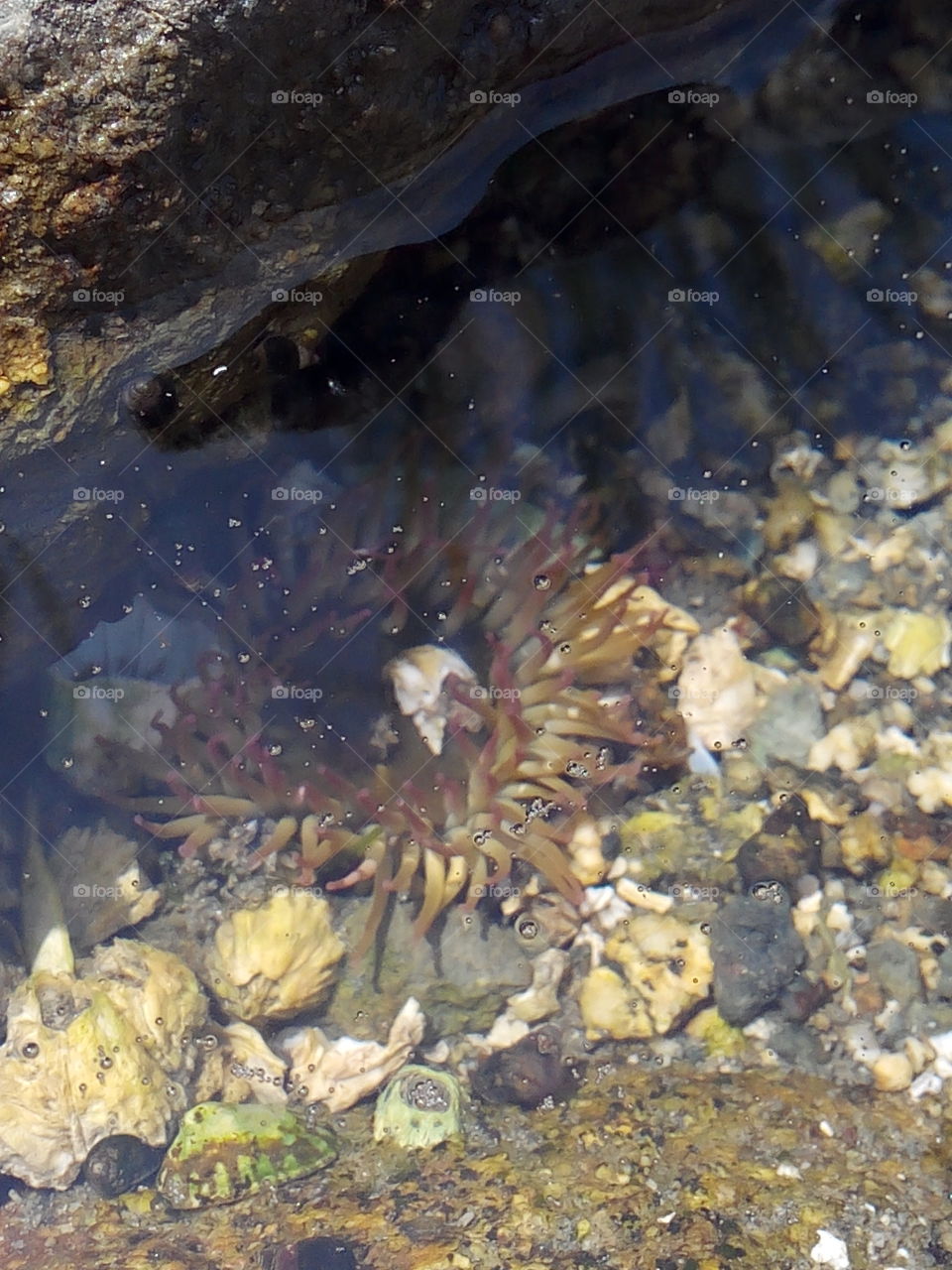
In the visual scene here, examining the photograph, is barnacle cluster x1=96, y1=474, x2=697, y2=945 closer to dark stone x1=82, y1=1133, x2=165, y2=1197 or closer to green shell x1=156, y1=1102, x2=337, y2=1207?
green shell x1=156, y1=1102, x2=337, y2=1207

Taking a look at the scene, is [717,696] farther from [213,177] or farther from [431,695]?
[213,177]

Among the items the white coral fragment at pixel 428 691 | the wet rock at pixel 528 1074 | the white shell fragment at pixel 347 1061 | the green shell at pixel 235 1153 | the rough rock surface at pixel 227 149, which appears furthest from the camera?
the white coral fragment at pixel 428 691

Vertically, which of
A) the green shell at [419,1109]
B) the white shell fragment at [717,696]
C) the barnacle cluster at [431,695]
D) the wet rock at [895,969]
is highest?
the barnacle cluster at [431,695]

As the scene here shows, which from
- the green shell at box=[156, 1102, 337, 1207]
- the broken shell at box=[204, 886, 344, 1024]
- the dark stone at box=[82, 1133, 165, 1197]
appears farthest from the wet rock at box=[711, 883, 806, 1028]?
the dark stone at box=[82, 1133, 165, 1197]

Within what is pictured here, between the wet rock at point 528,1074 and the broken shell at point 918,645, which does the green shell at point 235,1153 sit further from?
the broken shell at point 918,645

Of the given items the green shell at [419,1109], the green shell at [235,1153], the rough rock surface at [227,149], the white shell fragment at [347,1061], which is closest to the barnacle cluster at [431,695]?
the white shell fragment at [347,1061]

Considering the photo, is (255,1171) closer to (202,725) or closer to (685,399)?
(202,725)

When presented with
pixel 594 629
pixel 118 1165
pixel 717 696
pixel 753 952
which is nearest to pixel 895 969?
pixel 753 952
